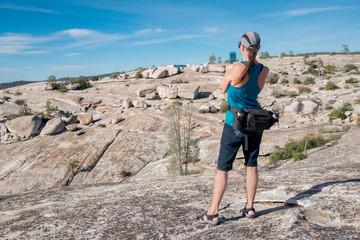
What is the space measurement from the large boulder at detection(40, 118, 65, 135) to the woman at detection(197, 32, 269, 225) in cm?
3181

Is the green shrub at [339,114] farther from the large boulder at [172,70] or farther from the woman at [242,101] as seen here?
the large boulder at [172,70]

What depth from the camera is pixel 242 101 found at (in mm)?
4184

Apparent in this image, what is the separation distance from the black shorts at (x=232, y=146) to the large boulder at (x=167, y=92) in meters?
38.7

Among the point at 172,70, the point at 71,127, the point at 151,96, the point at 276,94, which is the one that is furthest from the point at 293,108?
the point at 172,70

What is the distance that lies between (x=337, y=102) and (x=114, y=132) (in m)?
32.4

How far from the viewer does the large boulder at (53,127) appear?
31509mm

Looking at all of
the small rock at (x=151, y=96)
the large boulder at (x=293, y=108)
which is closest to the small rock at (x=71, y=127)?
the small rock at (x=151, y=96)

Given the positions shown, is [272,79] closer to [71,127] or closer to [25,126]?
[71,127]

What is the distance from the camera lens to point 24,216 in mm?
5516

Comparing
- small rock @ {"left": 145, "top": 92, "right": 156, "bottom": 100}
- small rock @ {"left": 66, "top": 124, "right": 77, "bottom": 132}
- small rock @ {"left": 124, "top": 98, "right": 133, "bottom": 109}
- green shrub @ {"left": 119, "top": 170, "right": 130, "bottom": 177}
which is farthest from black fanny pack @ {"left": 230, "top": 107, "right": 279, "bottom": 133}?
small rock @ {"left": 145, "top": 92, "right": 156, "bottom": 100}

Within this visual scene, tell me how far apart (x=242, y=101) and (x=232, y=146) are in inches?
31.1

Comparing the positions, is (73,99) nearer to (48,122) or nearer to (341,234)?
(48,122)

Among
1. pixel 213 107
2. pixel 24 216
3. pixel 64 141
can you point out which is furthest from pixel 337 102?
pixel 24 216

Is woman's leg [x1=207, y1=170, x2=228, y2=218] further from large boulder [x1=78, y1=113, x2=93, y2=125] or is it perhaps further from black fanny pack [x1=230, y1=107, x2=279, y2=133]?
large boulder [x1=78, y1=113, x2=93, y2=125]
